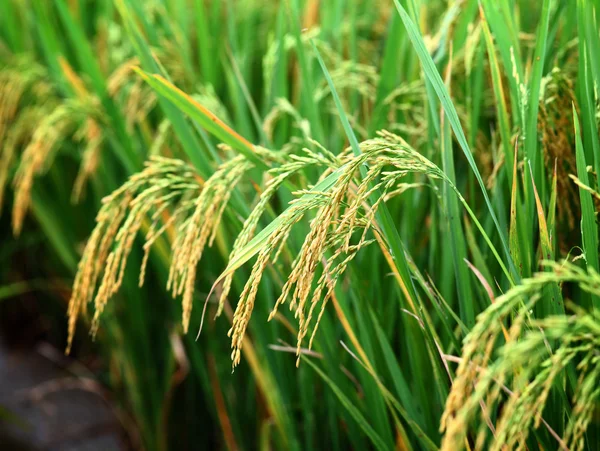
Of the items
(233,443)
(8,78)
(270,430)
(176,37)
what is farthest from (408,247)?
(8,78)

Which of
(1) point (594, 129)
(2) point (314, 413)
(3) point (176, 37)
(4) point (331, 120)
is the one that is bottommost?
(2) point (314, 413)

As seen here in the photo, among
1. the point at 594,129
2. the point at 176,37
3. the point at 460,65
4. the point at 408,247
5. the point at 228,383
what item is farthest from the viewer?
the point at 176,37

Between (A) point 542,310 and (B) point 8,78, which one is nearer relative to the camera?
(A) point 542,310

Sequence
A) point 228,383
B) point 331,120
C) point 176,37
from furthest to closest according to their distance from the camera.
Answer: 1. point 176,37
2. point 331,120
3. point 228,383

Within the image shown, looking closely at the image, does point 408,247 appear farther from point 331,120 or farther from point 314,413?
point 331,120

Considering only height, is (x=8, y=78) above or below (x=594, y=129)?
above

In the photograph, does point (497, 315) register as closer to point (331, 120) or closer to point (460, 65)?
point (460, 65)
